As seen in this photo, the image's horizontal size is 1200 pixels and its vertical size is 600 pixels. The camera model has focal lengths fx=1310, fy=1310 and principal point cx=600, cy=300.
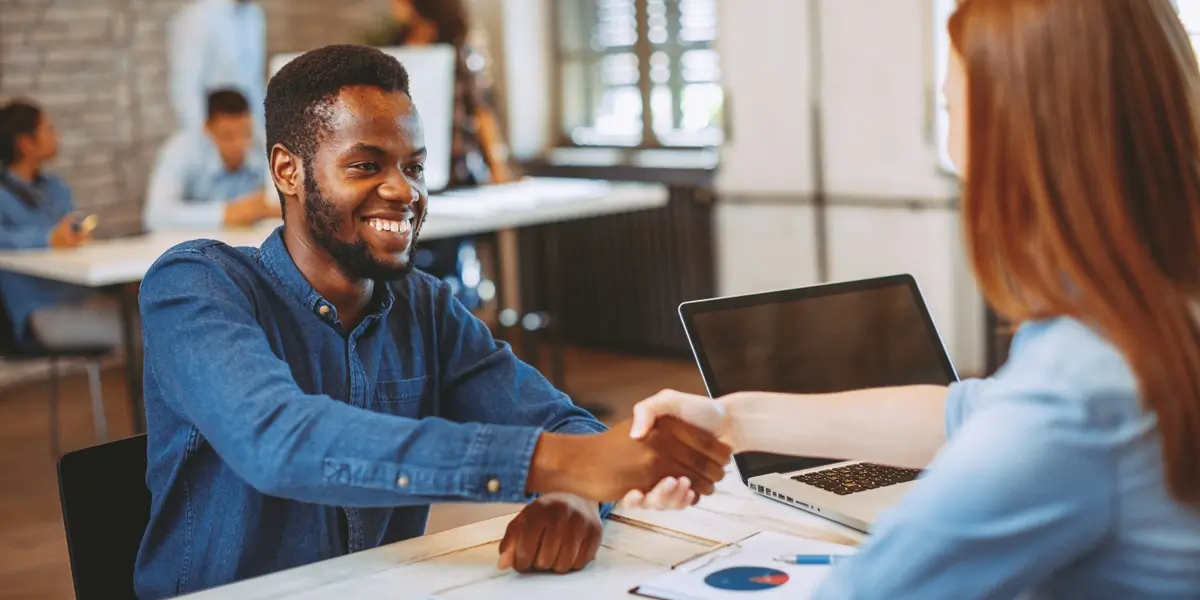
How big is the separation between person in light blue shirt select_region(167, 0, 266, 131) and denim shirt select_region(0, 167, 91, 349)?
2.67 ft

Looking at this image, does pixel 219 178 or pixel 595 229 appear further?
pixel 595 229

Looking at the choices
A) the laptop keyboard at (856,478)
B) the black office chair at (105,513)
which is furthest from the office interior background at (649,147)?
the laptop keyboard at (856,478)

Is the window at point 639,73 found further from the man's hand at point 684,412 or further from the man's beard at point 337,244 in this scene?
the man's hand at point 684,412

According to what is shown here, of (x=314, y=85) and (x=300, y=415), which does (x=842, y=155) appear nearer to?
(x=314, y=85)

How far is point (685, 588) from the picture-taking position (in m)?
1.28

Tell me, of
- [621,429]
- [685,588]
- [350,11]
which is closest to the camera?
[685,588]

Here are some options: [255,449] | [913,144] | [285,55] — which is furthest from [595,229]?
[255,449]

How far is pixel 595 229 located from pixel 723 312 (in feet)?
14.1

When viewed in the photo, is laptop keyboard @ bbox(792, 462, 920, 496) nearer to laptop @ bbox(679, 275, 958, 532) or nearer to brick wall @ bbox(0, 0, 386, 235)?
laptop @ bbox(679, 275, 958, 532)

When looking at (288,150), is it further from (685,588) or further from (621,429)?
(685,588)

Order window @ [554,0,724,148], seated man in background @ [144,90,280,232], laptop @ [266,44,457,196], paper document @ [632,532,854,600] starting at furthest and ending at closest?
window @ [554,0,724,148] < seated man in background @ [144,90,280,232] < laptop @ [266,44,457,196] < paper document @ [632,532,854,600]

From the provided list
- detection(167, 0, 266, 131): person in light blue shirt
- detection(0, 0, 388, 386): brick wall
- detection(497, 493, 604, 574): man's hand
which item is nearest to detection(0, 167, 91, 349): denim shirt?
detection(167, 0, 266, 131): person in light blue shirt

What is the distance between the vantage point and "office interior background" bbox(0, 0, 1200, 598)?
15.8 feet

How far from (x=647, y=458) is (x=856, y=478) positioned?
0.36 m
